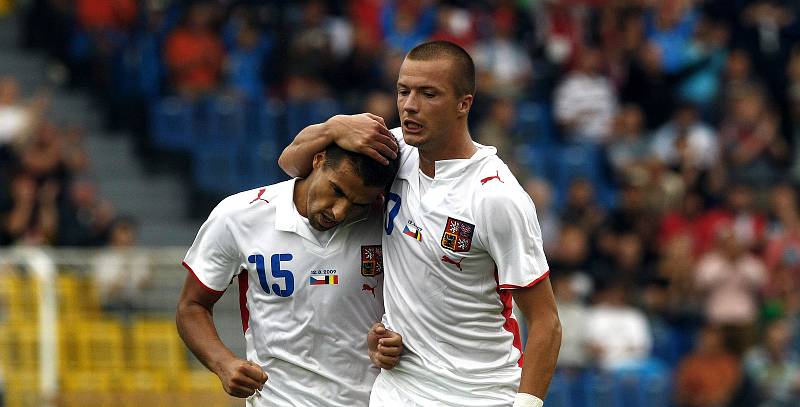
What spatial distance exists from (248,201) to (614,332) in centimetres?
821

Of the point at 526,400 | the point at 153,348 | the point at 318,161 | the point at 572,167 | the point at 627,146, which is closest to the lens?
the point at 526,400

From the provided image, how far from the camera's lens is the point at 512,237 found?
625cm

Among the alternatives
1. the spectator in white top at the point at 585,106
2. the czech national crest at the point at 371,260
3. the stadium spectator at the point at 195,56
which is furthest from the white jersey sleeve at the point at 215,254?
the spectator in white top at the point at 585,106

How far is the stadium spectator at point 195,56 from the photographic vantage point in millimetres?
16578

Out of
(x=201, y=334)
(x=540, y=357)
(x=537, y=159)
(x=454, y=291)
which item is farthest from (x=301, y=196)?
(x=537, y=159)

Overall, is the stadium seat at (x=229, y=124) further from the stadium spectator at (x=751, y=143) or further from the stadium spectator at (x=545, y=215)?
the stadium spectator at (x=751, y=143)

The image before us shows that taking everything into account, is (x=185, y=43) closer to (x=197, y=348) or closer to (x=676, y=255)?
(x=676, y=255)

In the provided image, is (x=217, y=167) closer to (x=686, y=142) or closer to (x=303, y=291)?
(x=686, y=142)

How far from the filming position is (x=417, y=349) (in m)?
6.57

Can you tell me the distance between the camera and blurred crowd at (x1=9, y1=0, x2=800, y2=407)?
48.9 ft

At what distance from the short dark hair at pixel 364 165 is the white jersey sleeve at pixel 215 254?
0.59m

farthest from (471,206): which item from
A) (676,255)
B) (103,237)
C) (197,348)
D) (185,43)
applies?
(185,43)

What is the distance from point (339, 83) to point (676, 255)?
13.1ft

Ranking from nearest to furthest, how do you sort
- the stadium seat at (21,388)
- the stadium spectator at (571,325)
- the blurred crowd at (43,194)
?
the stadium seat at (21,388)
the blurred crowd at (43,194)
the stadium spectator at (571,325)
